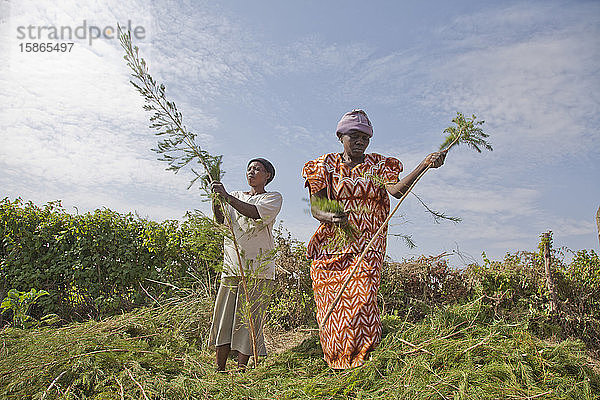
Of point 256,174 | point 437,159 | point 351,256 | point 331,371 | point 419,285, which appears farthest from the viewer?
point 419,285

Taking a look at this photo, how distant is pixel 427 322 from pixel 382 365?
1.04 metres

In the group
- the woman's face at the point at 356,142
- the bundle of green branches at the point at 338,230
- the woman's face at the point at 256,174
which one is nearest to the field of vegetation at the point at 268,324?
the woman's face at the point at 256,174

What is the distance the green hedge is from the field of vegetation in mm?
19

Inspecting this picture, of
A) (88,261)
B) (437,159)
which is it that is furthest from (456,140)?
(88,261)

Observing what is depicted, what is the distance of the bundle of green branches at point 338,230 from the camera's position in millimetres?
3730

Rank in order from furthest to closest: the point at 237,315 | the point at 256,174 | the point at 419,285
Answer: the point at 419,285 < the point at 256,174 < the point at 237,315

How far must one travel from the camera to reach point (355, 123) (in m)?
3.86

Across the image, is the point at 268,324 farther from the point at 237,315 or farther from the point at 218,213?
the point at 218,213

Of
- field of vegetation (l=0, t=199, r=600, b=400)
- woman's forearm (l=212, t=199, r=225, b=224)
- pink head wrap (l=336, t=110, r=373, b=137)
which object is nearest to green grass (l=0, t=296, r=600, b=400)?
field of vegetation (l=0, t=199, r=600, b=400)

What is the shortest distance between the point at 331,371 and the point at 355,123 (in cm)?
208

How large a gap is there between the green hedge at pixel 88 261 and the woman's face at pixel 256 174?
241cm

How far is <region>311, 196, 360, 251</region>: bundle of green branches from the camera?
Result: 3.73 metres

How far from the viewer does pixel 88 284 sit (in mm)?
6367

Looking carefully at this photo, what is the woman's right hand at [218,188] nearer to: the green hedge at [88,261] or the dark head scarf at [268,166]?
the dark head scarf at [268,166]
